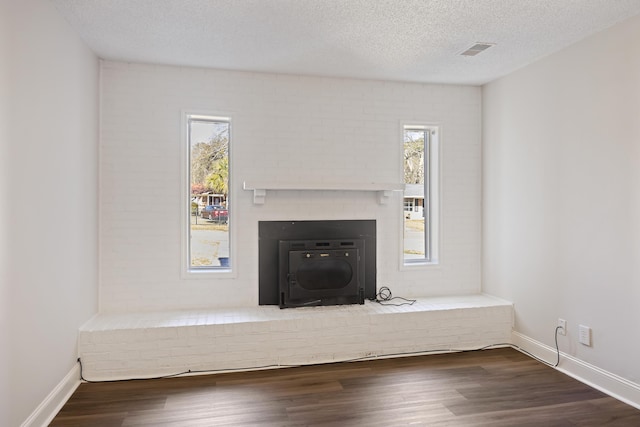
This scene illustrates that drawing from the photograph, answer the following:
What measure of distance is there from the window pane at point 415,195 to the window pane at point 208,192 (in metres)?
1.83

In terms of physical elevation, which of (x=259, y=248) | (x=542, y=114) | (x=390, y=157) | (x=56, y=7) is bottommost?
(x=259, y=248)

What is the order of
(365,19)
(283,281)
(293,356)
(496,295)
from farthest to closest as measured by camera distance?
(496,295) → (283,281) → (293,356) → (365,19)

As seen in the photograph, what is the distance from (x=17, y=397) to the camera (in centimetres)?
223

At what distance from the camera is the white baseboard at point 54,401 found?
96.0 inches

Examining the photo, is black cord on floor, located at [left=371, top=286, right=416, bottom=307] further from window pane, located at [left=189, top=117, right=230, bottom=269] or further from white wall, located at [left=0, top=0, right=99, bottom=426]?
white wall, located at [left=0, top=0, right=99, bottom=426]

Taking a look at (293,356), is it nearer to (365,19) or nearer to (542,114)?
(365,19)

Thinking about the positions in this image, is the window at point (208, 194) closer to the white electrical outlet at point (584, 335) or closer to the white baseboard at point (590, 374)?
the white baseboard at point (590, 374)

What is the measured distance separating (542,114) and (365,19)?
5.95 feet

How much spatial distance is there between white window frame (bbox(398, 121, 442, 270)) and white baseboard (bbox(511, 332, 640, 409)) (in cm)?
116

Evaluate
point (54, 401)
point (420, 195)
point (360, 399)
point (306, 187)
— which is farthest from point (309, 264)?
point (54, 401)

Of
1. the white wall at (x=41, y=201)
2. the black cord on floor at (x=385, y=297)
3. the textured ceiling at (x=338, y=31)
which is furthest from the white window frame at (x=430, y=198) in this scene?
the white wall at (x=41, y=201)

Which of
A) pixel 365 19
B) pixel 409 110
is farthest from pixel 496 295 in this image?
pixel 365 19

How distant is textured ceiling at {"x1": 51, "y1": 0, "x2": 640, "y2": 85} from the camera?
2.70 metres

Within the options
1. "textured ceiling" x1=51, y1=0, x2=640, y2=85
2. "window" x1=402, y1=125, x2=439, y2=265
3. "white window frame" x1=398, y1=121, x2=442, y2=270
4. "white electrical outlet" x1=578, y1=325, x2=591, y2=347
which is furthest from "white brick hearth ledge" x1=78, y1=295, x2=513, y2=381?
"textured ceiling" x1=51, y1=0, x2=640, y2=85
